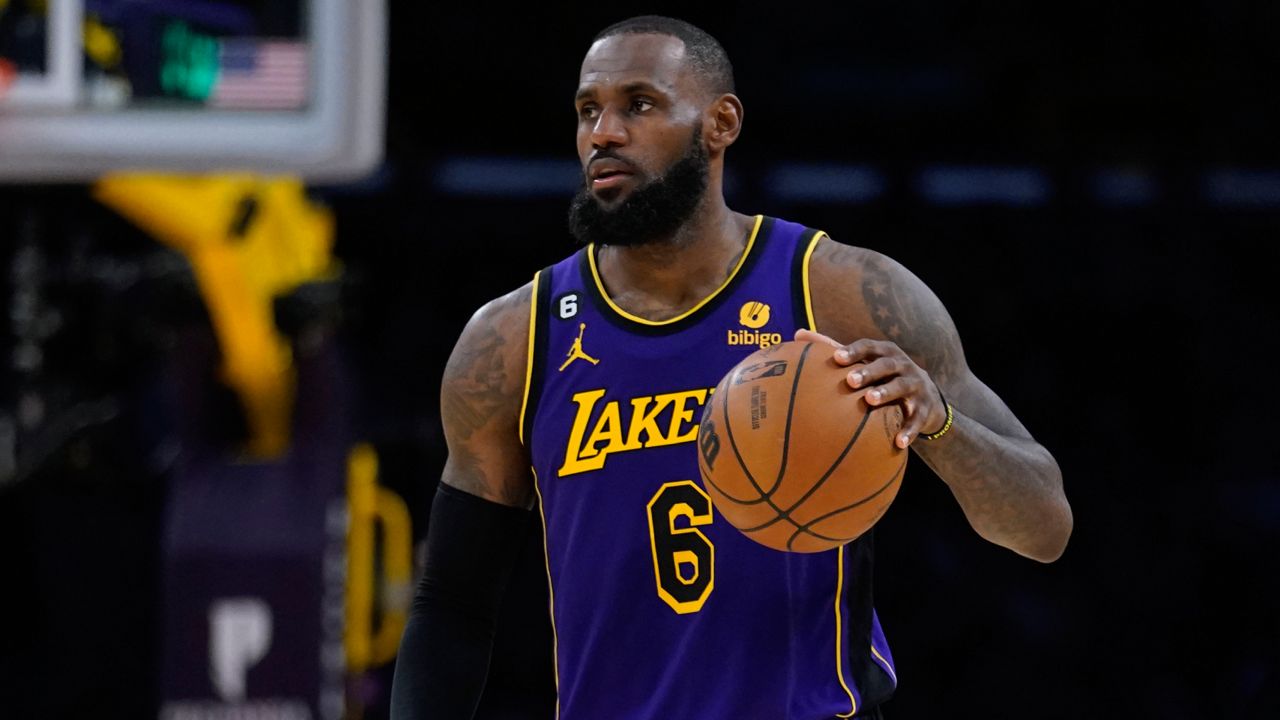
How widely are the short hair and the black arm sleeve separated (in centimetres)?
96

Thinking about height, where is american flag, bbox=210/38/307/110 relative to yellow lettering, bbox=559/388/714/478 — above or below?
above

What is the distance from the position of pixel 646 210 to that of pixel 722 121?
31 cm

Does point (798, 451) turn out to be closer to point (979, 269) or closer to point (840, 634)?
point (840, 634)

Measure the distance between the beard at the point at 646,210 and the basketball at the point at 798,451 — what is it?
0.52 metres

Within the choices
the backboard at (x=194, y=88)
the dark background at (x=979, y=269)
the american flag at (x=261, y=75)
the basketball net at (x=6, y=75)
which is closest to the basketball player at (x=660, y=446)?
the backboard at (x=194, y=88)

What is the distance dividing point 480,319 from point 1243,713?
29.0 ft

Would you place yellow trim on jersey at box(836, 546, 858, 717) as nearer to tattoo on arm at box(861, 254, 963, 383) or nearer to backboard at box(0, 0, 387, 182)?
tattoo on arm at box(861, 254, 963, 383)

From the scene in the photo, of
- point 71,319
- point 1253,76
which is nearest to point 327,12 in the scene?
point 71,319

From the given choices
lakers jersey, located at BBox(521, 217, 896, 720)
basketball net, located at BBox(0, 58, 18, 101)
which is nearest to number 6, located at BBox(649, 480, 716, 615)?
lakers jersey, located at BBox(521, 217, 896, 720)

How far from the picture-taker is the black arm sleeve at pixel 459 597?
3482 mm

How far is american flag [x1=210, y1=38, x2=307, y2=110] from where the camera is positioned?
5.73 meters

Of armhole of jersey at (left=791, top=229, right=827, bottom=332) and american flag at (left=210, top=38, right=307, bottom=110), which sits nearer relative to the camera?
armhole of jersey at (left=791, top=229, right=827, bottom=332)

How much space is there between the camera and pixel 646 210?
3.46m

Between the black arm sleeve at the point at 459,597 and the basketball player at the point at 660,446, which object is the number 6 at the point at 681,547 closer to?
the basketball player at the point at 660,446
